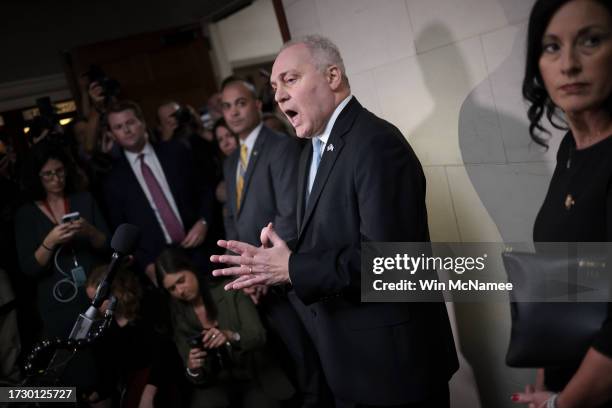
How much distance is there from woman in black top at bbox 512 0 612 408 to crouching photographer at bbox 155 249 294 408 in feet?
4.18

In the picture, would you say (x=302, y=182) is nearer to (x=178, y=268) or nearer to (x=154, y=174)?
(x=178, y=268)

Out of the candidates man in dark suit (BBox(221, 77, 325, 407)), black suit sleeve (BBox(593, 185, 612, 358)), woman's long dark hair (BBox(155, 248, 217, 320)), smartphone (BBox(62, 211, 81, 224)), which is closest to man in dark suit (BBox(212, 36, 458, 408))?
black suit sleeve (BBox(593, 185, 612, 358))

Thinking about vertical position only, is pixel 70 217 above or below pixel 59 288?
above

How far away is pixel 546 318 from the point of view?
3.22 ft

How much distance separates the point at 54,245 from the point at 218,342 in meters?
0.81

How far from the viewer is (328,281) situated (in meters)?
1.27

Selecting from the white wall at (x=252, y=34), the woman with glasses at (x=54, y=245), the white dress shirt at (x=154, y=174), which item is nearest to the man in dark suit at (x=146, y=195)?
the white dress shirt at (x=154, y=174)

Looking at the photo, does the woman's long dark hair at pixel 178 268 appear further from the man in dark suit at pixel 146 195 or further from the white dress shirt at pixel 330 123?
the white dress shirt at pixel 330 123

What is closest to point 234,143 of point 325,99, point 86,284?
point 86,284

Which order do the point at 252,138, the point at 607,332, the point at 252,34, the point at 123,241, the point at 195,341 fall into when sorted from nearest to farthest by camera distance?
the point at 607,332 < the point at 123,241 < the point at 195,341 < the point at 252,138 < the point at 252,34

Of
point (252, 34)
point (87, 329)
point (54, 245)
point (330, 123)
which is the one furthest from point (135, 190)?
point (252, 34)

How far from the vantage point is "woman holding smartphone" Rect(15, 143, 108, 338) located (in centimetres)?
228

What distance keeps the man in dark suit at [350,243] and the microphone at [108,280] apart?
36cm

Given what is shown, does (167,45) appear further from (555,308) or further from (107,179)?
(555,308)
